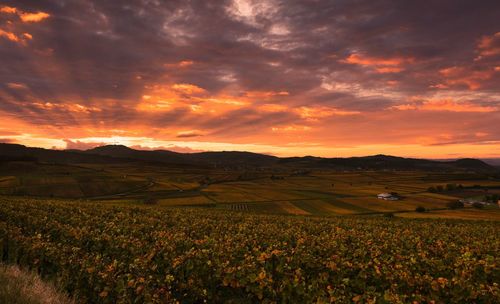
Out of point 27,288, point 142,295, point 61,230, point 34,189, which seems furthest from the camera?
point 34,189

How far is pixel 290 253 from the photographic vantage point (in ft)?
41.6

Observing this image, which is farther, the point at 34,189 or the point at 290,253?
the point at 34,189

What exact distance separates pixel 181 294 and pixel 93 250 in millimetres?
5780

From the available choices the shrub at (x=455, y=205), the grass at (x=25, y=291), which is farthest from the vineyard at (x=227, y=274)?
the shrub at (x=455, y=205)

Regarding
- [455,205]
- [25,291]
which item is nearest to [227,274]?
[25,291]

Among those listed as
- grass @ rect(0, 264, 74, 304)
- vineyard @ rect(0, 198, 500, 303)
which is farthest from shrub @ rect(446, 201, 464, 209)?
grass @ rect(0, 264, 74, 304)

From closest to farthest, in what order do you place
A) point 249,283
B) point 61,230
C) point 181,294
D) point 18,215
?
1. point 181,294
2. point 249,283
3. point 61,230
4. point 18,215

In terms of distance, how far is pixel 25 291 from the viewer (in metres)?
7.54

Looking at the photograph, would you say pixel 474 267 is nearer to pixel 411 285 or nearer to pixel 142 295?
pixel 411 285

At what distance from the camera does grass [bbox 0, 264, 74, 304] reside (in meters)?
7.05

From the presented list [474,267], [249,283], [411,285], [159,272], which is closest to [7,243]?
[159,272]

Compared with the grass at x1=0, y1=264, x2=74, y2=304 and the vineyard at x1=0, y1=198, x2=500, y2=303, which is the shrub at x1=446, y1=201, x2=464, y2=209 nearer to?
the vineyard at x1=0, y1=198, x2=500, y2=303

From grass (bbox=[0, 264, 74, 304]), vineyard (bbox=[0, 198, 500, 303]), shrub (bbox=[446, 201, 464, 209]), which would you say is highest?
grass (bbox=[0, 264, 74, 304])

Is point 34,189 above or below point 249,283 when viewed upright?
below
